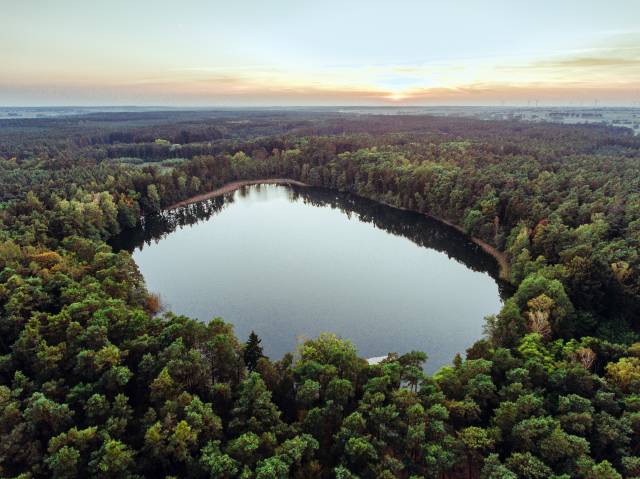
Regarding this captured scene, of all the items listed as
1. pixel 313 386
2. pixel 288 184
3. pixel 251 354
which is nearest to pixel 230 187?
pixel 288 184

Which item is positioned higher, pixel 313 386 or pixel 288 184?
pixel 313 386

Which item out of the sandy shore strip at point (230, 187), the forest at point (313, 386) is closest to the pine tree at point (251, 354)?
the forest at point (313, 386)

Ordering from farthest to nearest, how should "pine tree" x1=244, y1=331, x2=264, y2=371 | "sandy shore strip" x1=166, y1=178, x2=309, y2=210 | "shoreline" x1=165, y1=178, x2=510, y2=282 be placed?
"sandy shore strip" x1=166, y1=178, x2=309, y2=210
"shoreline" x1=165, y1=178, x2=510, y2=282
"pine tree" x1=244, y1=331, x2=264, y2=371

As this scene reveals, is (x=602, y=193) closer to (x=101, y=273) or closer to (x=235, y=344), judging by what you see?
(x=235, y=344)

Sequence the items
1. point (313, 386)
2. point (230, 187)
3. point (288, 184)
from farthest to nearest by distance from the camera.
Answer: point (288, 184)
point (230, 187)
point (313, 386)

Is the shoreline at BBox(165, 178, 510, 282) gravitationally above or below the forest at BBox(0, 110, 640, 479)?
below

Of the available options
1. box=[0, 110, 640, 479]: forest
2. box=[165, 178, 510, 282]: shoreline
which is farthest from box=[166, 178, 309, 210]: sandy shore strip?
box=[0, 110, 640, 479]: forest

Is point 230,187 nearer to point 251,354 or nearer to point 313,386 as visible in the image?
point 251,354

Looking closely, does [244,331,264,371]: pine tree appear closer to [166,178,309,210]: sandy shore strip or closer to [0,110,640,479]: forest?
[0,110,640,479]: forest

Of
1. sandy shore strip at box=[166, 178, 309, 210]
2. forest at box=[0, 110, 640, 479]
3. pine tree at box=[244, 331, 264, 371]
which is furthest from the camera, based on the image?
sandy shore strip at box=[166, 178, 309, 210]

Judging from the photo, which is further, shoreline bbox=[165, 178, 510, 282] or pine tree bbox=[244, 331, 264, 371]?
shoreline bbox=[165, 178, 510, 282]

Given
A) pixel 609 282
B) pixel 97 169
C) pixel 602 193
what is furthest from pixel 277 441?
pixel 97 169

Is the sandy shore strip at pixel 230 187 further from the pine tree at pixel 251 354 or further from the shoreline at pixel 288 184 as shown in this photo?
the pine tree at pixel 251 354
